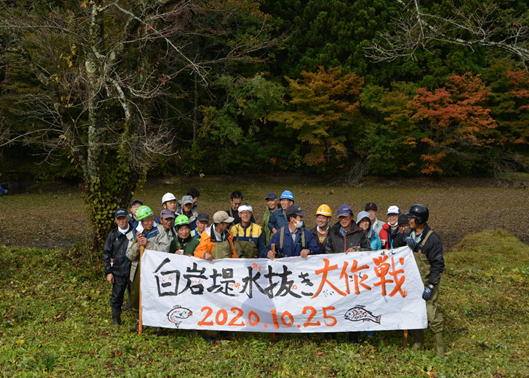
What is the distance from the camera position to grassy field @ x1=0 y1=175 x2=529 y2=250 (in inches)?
536

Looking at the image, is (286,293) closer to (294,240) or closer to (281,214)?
(294,240)

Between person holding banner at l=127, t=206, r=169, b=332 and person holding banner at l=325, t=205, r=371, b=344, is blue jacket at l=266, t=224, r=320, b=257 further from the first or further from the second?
person holding banner at l=127, t=206, r=169, b=332

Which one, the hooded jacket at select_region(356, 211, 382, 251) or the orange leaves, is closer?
the hooded jacket at select_region(356, 211, 382, 251)

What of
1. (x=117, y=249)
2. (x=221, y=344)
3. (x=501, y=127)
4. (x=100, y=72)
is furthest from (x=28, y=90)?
(x=501, y=127)

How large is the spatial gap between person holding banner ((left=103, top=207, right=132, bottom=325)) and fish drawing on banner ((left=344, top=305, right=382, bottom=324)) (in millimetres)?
3052

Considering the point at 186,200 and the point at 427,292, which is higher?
the point at 186,200

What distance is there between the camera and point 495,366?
4.84 m

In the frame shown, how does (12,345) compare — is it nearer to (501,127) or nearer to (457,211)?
(457,211)

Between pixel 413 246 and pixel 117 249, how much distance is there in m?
3.97

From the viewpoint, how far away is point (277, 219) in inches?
279

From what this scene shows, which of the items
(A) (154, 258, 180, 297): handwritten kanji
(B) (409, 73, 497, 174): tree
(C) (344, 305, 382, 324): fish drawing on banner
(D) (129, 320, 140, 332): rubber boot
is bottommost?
(D) (129, 320, 140, 332): rubber boot

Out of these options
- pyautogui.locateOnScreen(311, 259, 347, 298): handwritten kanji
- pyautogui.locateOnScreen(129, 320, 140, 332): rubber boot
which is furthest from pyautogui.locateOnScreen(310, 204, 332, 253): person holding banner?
pyautogui.locateOnScreen(129, 320, 140, 332): rubber boot

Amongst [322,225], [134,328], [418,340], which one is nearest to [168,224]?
[134,328]

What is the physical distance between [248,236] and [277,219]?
46.4 inches
